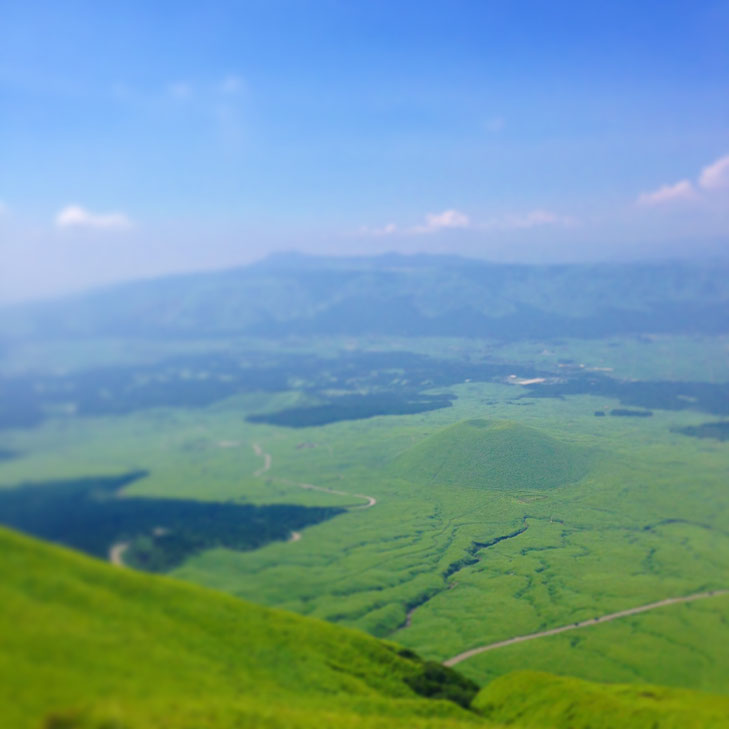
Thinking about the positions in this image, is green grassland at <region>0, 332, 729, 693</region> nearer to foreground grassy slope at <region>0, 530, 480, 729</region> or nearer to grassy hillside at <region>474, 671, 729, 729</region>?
foreground grassy slope at <region>0, 530, 480, 729</region>

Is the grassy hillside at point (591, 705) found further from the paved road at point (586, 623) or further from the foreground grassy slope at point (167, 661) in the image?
the paved road at point (586, 623)

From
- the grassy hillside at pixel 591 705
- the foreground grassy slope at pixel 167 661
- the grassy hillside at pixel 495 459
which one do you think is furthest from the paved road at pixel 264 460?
the grassy hillside at pixel 591 705

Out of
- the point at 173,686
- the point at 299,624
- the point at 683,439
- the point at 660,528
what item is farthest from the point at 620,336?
the point at 173,686

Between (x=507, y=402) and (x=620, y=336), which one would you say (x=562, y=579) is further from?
(x=620, y=336)

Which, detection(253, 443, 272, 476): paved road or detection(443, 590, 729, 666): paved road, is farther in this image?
detection(253, 443, 272, 476): paved road

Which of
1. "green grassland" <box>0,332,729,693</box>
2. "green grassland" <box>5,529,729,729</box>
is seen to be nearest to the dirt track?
"green grassland" <box>5,529,729,729</box>

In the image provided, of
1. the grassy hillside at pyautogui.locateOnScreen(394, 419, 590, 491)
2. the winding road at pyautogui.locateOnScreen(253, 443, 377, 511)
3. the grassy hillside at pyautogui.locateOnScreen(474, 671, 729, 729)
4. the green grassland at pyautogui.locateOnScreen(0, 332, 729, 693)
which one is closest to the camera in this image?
the grassy hillside at pyautogui.locateOnScreen(474, 671, 729, 729)
